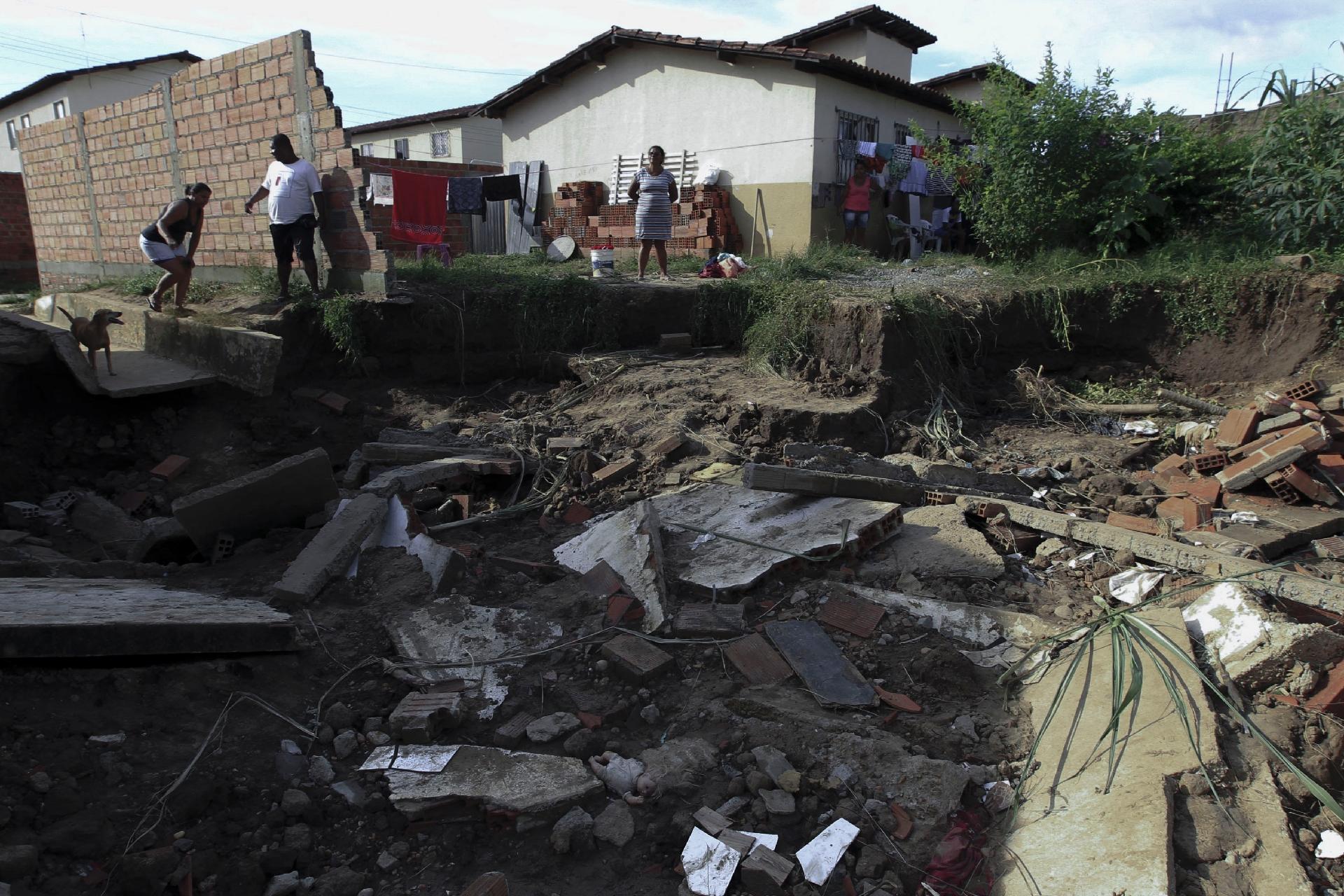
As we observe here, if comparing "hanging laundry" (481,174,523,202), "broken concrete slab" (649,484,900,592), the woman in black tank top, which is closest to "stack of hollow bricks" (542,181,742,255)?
"hanging laundry" (481,174,523,202)

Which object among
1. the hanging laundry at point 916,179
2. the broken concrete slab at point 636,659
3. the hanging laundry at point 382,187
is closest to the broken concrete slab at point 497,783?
the broken concrete slab at point 636,659

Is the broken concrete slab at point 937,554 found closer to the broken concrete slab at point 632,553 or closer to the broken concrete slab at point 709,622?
the broken concrete slab at point 709,622

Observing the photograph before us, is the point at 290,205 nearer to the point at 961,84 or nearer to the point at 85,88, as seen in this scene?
the point at 961,84

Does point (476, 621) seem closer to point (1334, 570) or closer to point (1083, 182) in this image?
point (1334, 570)

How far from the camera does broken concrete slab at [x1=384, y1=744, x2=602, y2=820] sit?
8.38 ft

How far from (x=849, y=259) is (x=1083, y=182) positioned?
2760 millimetres

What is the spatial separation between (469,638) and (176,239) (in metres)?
6.01

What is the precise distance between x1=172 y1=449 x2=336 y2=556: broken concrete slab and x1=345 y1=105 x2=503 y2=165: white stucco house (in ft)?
63.3

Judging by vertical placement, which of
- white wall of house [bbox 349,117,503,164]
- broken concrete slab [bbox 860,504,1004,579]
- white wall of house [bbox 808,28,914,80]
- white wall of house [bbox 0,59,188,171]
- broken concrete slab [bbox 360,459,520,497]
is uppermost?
white wall of house [bbox 0,59,188,171]

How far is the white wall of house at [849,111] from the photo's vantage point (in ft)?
41.3

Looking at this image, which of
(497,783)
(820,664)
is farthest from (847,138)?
(497,783)

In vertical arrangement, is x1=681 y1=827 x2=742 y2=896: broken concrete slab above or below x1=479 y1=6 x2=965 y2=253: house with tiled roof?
below

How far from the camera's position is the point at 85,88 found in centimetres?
2423

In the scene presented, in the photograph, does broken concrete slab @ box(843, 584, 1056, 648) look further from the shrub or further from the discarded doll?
the shrub
